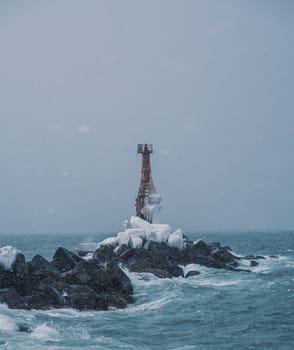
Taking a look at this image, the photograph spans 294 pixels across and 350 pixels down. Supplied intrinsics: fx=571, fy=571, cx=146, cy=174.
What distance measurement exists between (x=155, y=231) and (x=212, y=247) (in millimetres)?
8369

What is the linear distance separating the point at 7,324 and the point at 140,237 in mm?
22080

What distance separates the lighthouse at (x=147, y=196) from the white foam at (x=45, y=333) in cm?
3080

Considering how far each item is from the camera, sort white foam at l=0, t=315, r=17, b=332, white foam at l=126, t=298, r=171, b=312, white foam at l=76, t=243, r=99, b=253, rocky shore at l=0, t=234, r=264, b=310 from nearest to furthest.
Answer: white foam at l=0, t=315, r=17, b=332
rocky shore at l=0, t=234, r=264, b=310
white foam at l=126, t=298, r=171, b=312
white foam at l=76, t=243, r=99, b=253

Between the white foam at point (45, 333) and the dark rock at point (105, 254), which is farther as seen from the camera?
the dark rock at point (105, 254)

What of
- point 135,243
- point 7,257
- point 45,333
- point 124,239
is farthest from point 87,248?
point 45,333

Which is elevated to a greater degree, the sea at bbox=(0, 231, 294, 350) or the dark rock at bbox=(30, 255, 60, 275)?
the dark rock at bbox=(30, 255, 60, 275)

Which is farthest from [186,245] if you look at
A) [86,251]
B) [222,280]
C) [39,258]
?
[39,258]

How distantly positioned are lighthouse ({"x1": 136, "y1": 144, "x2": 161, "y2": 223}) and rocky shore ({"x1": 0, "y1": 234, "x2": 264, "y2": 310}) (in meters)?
11.3

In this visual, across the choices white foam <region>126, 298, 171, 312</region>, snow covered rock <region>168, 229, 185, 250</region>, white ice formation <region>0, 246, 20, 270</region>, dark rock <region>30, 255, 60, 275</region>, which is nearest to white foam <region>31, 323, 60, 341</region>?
white foam <region>126, 298, 171, 312</region>

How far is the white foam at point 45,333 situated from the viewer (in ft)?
67.3

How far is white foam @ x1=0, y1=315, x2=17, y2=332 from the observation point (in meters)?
21.5

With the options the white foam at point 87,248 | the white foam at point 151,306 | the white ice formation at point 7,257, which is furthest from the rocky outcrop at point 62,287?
the white foam at point 87,248

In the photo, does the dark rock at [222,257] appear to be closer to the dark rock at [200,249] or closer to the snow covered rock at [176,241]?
the dark rock at [200,249]

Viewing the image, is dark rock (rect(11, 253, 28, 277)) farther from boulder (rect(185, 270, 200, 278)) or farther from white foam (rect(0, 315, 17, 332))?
boulder (rect(185, 270, 200, 278))
